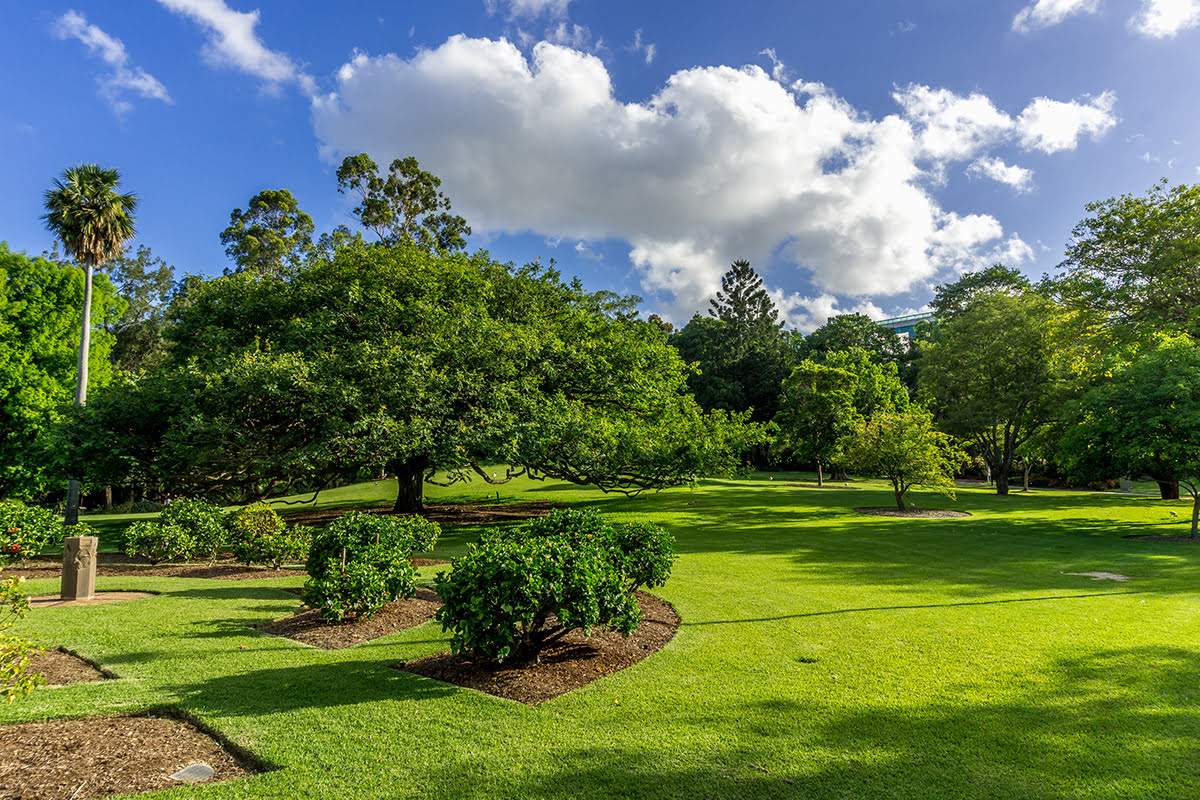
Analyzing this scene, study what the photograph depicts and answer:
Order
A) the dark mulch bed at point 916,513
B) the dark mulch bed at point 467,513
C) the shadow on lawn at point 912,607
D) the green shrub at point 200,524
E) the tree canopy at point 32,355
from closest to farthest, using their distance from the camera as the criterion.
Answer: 1. the shadow on lawn at point 912,607
2. the green shrub at point 200,524
3. the dark mulch bed at point 467,513
4. the dark mulch bed at point 916,513
5. the tree canopy at point 32,355

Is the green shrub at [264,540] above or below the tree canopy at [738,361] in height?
below

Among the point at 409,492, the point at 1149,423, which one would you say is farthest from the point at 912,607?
the point at 409,492

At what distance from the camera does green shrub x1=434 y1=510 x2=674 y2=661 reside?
18.4 feet

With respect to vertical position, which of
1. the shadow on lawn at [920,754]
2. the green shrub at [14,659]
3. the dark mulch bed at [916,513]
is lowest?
the dark mulch bed at [916,513]

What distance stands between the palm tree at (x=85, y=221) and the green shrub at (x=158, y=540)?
12567 millimetres

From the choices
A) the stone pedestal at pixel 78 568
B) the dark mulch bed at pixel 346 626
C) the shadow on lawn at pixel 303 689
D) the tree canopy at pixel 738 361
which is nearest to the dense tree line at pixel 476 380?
the stone pedestal at pixel 78 568

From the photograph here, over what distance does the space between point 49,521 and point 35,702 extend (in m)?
10.8

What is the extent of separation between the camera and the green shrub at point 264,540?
39.8 feet

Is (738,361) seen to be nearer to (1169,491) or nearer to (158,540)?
(1169,491)

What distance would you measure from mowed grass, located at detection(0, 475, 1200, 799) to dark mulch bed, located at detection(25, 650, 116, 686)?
0.21 m

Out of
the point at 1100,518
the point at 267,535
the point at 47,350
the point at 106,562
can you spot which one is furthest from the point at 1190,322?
the point at 47,350

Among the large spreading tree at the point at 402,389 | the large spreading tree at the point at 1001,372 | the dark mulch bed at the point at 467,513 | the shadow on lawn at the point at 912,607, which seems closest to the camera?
the shadow on lawn at the point at 912,607

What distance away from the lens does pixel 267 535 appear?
40.0ft

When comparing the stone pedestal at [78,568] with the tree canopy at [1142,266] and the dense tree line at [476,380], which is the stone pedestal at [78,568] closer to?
the dense tree line at [476,380]
